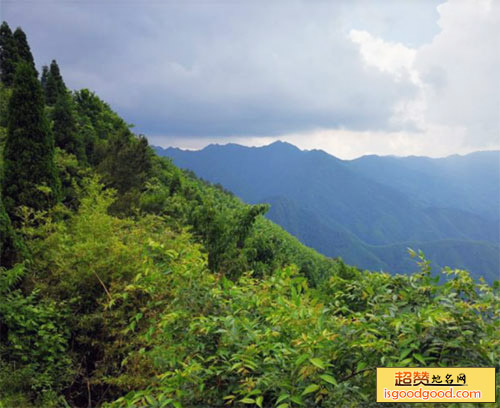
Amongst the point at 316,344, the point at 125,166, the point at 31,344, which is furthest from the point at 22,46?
the point at 316,344

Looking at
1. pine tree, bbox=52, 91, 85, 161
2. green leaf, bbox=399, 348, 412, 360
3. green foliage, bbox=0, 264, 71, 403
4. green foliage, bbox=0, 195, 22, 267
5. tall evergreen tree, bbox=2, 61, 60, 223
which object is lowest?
green foliage, bbox=0, 264, 71, 403

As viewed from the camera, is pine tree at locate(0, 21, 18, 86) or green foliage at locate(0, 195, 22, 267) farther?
pine tree at locate(0, 21, 18, 86)

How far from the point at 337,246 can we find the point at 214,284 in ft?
633

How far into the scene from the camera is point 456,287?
212cm

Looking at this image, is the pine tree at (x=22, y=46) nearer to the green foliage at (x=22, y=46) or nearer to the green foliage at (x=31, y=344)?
the green foliage at (x=22, y=46)

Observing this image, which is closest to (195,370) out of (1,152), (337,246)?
(1,152)

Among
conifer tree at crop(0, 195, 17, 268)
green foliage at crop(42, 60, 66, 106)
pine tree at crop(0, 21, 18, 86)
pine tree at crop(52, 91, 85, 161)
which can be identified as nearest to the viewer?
conifer tree at crop(0, 195, 17, 268)

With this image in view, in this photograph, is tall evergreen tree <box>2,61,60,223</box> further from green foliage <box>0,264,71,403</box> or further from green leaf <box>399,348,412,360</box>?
green leaf <box>399,348,412,360</box>

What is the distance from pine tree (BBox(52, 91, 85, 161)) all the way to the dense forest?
8.85 meters

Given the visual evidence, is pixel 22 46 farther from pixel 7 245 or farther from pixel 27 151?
pixel 7 245

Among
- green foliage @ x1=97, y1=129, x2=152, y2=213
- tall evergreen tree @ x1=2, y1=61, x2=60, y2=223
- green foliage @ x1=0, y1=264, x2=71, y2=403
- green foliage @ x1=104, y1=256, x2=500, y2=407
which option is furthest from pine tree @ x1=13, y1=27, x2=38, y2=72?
green foliage @ x1=104, y1=256, x2=500, y2=407

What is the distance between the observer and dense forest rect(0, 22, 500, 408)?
72.7 inches

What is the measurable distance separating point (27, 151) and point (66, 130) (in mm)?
9773

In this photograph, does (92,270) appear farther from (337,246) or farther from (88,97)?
(337,246)
